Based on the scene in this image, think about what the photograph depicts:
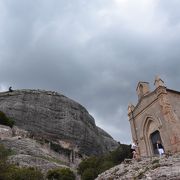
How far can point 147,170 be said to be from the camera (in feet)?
55.7

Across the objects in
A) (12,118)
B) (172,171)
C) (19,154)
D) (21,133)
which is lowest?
(172,171)

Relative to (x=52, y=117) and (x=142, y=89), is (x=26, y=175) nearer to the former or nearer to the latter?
(x=142, y=89)

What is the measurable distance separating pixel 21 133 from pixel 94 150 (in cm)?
2091

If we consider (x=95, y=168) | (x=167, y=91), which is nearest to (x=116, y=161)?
Answer: (x=95, y=168)

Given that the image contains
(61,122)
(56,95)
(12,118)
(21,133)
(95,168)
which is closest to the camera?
(95,168)

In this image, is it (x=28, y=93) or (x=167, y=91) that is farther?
(x=28, y=93)

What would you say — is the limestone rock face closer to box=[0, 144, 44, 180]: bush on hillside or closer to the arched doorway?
box=[0, 144, 44, 180]: bush on hillside

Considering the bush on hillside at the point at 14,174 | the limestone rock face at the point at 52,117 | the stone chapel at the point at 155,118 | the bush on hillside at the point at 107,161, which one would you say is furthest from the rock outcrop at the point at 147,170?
the limestone rock face at the point at 52,117

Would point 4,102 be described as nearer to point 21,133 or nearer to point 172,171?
point 21,133

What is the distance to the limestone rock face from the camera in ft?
233

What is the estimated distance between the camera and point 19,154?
47438mm

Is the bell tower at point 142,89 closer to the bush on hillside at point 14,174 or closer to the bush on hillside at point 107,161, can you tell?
the bush on hillside at point 14,174

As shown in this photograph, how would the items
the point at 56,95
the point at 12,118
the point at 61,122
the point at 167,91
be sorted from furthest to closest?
the point at 56,95, the point at 61,122, the point at 12,118, the point at 167,91

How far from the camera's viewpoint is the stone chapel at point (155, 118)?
27.2 m
